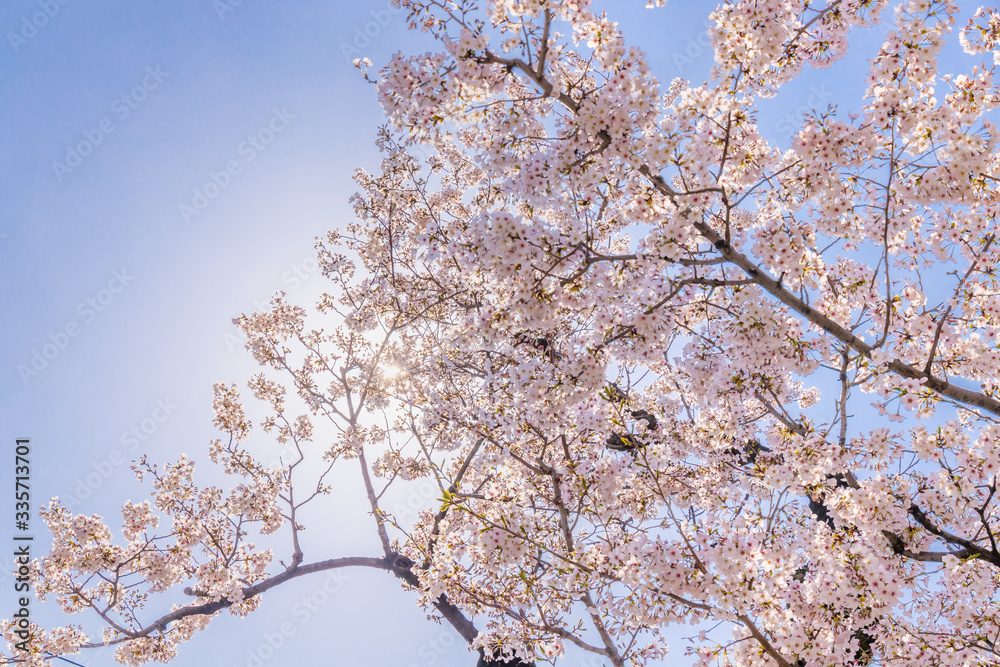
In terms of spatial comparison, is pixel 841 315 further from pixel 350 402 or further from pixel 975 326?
pixel 350 402

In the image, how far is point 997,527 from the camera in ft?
17.8

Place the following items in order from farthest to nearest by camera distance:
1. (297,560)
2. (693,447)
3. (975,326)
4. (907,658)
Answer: (297,560) < (693,447) < (975,326) < (907,658)

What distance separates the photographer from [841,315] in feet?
18.2

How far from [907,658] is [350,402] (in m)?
8.33

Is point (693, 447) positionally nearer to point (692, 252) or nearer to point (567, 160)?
point (692, 252)

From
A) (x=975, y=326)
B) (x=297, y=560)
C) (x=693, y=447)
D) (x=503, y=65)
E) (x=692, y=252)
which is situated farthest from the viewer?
(x=297, y=560)

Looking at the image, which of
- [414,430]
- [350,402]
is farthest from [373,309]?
[414,430]

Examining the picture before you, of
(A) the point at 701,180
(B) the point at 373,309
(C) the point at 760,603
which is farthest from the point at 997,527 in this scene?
(B) the point at 373,309

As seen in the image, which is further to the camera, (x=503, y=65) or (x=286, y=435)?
(x=286, y=435)

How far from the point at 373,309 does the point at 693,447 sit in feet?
19.6

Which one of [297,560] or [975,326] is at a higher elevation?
[297,560]

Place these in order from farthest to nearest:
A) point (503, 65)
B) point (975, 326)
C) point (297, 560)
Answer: point (297, 560) < point (975, 326) < point (503, 65)

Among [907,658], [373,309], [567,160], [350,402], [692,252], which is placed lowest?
[907,658]

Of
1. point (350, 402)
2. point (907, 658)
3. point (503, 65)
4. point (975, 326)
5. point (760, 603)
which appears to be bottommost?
point (907, 658)
